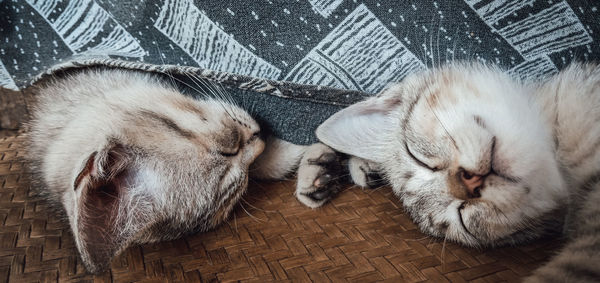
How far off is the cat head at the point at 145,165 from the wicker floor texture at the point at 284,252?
0.27 ft

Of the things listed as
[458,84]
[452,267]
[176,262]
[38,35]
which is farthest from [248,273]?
[38,35]

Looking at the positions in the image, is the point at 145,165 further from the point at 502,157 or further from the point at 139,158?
the point at 502,157

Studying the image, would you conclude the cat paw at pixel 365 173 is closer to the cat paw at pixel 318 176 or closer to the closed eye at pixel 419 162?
the cat paw at pixel 318 176

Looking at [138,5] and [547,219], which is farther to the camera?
[138,5]

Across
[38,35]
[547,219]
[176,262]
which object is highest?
[38,35]

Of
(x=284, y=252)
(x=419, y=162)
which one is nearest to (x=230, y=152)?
(x=284, y=252)

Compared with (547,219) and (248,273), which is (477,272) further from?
(248,273)

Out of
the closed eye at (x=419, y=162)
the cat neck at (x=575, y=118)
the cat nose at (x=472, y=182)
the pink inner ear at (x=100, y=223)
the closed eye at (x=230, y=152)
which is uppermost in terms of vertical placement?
the pink inner ear at (x=100, y=223)

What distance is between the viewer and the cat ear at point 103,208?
34.7 inches

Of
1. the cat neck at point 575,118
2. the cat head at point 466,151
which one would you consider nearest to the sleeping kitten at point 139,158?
the cat head at point 466,151

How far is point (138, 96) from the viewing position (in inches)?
52.2

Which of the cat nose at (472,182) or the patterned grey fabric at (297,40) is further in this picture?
the patterned grey fabric at (297,40)

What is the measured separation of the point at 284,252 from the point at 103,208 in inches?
17.7

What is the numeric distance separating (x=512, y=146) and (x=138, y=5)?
3.95 feet
